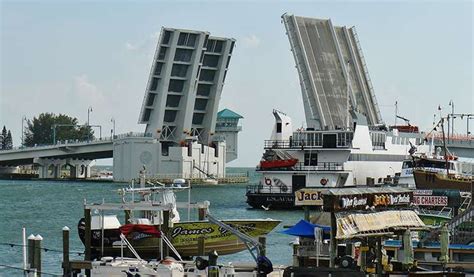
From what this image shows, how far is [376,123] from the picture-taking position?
75.4m

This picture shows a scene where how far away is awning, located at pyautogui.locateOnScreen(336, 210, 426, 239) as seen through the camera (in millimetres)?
22500

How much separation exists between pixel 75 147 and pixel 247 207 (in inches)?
2265

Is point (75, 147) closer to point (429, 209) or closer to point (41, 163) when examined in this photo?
point (41, 163)

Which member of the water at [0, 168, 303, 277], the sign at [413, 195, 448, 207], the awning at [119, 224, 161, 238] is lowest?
the water at [0, 168, 303, 277]

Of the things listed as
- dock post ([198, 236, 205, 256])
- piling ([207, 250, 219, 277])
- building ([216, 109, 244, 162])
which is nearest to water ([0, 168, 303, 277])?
dock post ([198, 236, 205, 256])

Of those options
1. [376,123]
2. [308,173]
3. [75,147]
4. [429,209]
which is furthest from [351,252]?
[75,147]

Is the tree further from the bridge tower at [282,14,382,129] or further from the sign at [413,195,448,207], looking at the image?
the sign at [413,195,448,207]

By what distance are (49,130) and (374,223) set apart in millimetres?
149685

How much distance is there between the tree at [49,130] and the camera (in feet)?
551

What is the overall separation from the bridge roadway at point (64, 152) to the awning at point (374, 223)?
294 ft

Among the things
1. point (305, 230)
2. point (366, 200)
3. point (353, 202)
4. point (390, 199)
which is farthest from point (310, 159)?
point (353, 202)

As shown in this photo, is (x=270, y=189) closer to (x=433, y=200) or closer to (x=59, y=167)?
(x=433, y=200)

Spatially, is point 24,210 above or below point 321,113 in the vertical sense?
below

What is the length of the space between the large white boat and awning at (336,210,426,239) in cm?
3690
